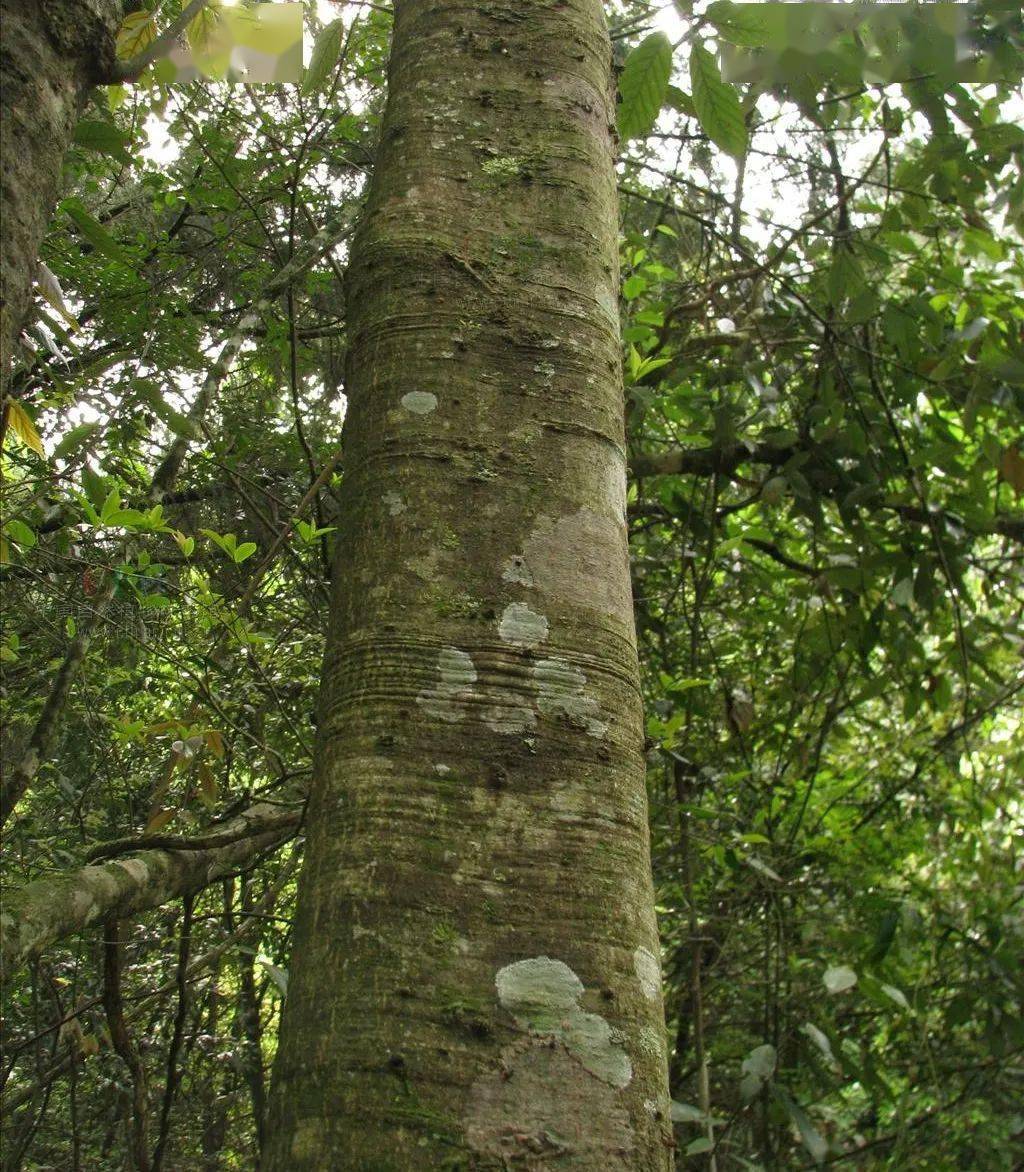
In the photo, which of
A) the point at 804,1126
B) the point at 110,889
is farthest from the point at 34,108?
the point at 804,1126

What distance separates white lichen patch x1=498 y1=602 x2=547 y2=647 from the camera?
104 cm

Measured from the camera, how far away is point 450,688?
100 centimetres

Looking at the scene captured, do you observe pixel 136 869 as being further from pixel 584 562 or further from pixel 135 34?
pixel 135 34

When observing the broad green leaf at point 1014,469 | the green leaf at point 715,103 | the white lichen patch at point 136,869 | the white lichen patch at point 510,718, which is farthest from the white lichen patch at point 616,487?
the broad green leaf at point 1014,469

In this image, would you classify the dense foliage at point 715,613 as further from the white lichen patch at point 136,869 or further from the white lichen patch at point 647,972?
the white lichen patch at point 647,972

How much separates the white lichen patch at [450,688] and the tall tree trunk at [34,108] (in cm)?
47

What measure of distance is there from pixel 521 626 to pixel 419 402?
1.04 ft

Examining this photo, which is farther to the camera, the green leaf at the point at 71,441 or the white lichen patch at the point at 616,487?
the green leaf at the point at 71,441

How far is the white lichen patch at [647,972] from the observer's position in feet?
3.03

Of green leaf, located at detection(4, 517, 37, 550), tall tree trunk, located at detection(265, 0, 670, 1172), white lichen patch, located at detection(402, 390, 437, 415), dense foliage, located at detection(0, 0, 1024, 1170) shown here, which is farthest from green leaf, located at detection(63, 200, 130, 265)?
dense foliage, located at detection(0, 0, 1024, 1170)

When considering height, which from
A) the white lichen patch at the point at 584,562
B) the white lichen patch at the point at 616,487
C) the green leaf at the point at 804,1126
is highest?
the white lichen patch at the point at 616,487

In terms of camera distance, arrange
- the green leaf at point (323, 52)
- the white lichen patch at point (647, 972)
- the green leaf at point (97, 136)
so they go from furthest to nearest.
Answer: the green leaf at point (323, 52), the green leaf at point (97, 136), the white lichen patch at point (647, 972)

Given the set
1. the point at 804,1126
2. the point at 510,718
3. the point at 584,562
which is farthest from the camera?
the point at 804,1126

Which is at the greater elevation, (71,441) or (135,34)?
(71,441)
